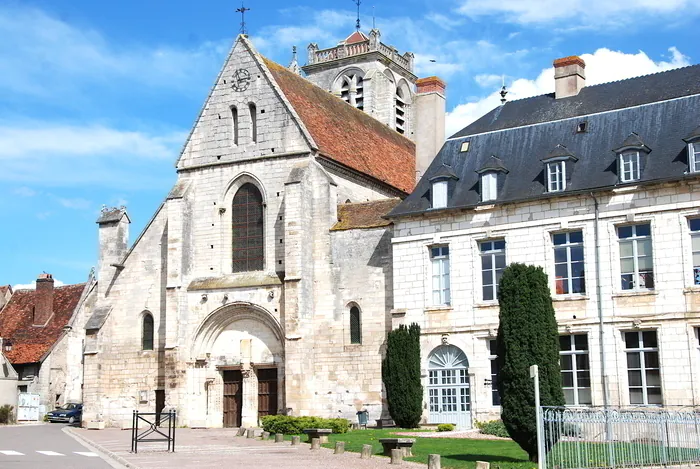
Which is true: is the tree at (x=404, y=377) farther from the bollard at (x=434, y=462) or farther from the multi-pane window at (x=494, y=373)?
the bollard at (x=434, y=462)

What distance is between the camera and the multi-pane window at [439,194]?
2830 centimetres

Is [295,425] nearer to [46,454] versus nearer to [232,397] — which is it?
[46,454]

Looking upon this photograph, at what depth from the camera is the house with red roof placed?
44.9m

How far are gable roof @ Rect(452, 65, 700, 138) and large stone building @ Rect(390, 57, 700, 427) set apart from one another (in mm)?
52

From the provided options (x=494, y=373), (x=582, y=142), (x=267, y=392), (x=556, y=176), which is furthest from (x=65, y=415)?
(x=582, y=142)

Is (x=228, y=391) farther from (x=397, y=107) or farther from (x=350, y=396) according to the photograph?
(x=397, y=107)

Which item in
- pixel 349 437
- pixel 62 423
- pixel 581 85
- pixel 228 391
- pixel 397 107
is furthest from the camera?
pixel 397 107

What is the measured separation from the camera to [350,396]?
29938mm

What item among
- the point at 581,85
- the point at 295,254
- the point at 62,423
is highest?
the point at 581,85

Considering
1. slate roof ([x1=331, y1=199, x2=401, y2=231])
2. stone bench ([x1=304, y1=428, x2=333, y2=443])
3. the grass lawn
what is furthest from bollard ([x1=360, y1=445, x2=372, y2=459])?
slate roof ([x1=331, y1=199, x2=401, y2=231])

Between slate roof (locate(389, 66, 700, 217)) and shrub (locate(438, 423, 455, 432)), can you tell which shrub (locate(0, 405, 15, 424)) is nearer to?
slate roof (locate(389, 66, 700, 217))

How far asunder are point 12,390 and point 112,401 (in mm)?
9578

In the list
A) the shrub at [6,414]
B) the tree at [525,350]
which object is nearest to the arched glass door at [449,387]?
the tree at [525,350]

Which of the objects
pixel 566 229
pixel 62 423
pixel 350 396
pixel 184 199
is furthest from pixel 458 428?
pixel 62 423
